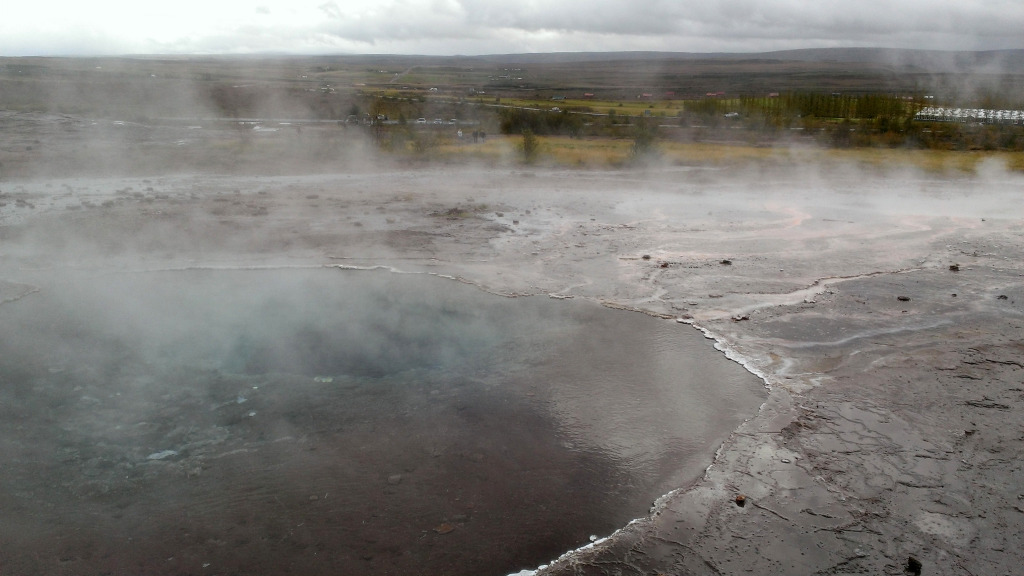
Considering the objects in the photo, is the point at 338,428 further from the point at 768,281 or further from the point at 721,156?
the point at 721,156

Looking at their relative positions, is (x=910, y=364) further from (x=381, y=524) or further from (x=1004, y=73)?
(x=1004, y=73)

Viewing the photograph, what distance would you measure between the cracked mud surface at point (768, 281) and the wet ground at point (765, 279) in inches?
0.9

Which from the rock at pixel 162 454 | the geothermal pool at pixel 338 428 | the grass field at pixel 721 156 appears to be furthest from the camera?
the grass field at pixel 721 156

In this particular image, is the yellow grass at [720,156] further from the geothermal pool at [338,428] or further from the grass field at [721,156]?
the geothermal pool at [338,428]

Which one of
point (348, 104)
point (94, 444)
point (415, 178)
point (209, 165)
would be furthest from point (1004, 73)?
point (94, 444)

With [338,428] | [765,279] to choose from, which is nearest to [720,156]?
[765,279]

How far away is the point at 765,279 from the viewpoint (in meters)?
8.86

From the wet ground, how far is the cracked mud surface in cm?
2

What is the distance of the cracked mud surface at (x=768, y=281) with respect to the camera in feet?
13.4

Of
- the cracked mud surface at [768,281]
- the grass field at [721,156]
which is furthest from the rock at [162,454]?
the grass field at [721,156]

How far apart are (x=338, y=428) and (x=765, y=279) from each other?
19.7ft

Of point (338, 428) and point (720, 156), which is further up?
point (720, 156)

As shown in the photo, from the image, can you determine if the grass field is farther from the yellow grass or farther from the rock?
the rock

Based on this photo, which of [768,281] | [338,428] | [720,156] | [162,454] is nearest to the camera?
[162,454]
